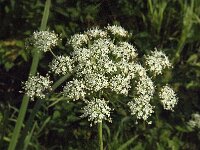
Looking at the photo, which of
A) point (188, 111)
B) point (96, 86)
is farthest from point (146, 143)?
point (96, 86)

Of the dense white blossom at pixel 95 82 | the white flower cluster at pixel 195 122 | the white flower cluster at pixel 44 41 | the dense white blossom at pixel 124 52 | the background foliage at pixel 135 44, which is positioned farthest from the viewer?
the white flower cluster at pixel 195 122

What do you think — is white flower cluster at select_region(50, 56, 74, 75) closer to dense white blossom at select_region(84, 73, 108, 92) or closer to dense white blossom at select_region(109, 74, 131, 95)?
dense white blossom at select_region(84, 73, 108, 92)

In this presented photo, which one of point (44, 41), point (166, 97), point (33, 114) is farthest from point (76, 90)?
point (166, 97)

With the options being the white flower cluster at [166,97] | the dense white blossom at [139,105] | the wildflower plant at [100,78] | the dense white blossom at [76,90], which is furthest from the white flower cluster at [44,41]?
the white flower cluster at [166,97]

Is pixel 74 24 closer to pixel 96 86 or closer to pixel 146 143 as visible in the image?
pixel 146 143

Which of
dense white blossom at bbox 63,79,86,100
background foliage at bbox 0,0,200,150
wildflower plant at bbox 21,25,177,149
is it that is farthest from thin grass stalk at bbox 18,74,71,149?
background foliage at bbox 0,0,200,150

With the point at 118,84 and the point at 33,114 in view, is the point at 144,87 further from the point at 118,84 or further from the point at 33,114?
the point at 33,114

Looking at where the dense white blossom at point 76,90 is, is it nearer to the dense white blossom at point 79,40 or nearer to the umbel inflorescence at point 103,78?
the umbel inflorescence at point 103,78

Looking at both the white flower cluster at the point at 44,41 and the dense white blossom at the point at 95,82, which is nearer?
the dense white blossom at the point at 95,82
